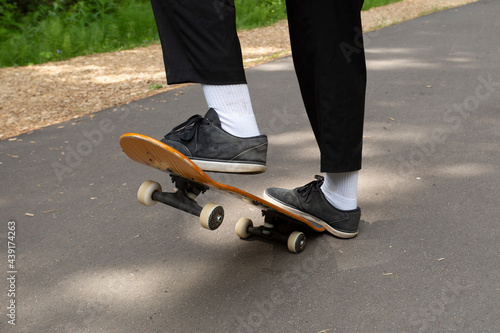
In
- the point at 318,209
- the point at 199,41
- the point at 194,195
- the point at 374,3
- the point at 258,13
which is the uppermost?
the point at 199,41

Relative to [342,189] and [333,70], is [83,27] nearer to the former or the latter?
[342,189]

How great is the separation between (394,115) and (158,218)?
93.5 inches

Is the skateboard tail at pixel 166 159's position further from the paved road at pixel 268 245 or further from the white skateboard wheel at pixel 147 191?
the paved road at pixel 268 245

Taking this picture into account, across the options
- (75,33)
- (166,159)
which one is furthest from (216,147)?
(75,33)

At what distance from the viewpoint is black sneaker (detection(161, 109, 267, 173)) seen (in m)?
1.97

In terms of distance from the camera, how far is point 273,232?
240 centimetres

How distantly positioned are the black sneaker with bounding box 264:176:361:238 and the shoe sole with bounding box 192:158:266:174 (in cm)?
55

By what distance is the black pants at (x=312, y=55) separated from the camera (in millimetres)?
1889

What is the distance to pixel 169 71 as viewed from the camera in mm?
1979

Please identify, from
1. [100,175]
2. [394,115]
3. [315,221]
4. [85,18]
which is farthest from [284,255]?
A: [85,18]

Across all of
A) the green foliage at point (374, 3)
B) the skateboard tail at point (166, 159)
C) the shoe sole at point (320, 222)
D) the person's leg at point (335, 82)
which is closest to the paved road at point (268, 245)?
the shoe sole at point (320, 222)

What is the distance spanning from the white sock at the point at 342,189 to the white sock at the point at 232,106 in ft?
1.78

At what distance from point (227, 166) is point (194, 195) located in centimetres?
21

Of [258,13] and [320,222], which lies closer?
[320,222]
